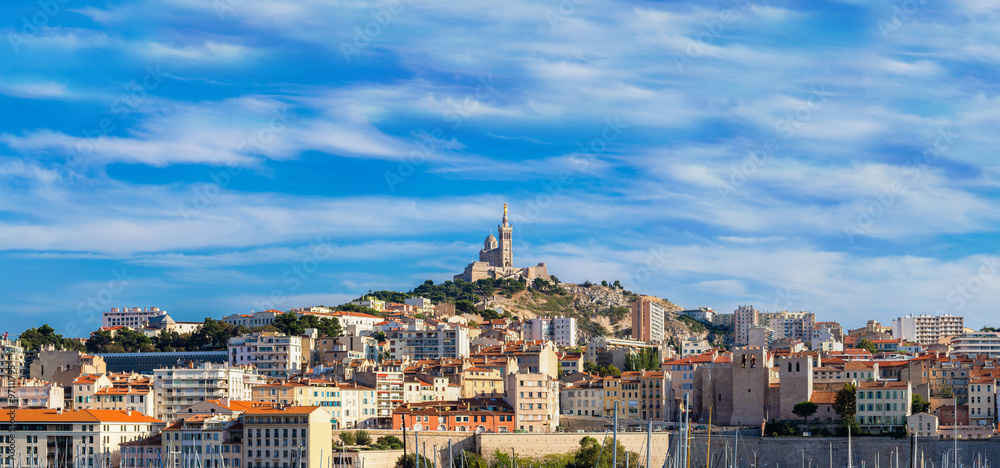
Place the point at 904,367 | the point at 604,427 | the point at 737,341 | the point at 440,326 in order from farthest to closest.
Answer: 1. the point at 737,341
2. the point at 440,326
3. the point at 904,367
4. the point at 604,427

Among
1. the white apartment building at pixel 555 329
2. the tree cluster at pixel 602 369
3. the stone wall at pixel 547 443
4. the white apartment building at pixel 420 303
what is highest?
the white apartment building at pixel 420 303

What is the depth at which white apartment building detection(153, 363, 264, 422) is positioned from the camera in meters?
75.3

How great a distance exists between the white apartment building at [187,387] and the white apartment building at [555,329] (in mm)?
53423

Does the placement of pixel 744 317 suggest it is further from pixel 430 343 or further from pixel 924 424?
pixel 924 424

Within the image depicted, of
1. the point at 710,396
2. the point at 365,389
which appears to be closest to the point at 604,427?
the point at 710,396

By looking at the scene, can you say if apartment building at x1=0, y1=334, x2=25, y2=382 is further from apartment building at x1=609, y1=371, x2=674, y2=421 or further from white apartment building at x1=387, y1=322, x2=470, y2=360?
apartment building at x1=609, y1=371, x2=674, y2=421

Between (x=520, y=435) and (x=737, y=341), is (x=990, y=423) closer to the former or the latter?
(x=520, y=435)

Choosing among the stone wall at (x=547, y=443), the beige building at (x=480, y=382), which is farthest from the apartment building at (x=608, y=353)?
the stone wall at (x=547, y=443)

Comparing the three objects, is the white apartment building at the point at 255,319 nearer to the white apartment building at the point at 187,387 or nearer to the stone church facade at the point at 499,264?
the white apartment building at the point at 187,387

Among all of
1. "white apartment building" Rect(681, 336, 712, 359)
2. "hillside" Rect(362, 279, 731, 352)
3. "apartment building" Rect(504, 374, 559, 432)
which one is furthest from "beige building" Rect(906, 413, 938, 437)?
"hillside" Rect(362, 279, 731, 352)

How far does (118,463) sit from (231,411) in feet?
20.4

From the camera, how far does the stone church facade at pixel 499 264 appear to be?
17100 cm

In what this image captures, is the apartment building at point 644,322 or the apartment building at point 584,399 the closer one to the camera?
the apartment building at point 584,399

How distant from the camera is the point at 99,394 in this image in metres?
75.0
